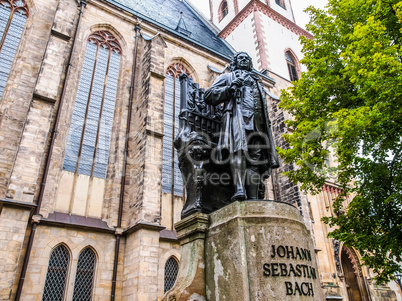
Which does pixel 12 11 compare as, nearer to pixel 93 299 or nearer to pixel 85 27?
pixel 85 27

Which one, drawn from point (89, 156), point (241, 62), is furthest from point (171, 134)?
point (241, 62)

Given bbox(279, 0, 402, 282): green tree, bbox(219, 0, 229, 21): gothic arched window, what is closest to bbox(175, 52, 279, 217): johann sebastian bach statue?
bbox(279, 0, 402, 282): green tree

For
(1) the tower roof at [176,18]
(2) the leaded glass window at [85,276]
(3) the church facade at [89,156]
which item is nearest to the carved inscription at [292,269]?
(3) the church facade at [89,156]

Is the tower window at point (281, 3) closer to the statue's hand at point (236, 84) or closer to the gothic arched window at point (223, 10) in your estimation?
the gothic arched window at point (223, 10)

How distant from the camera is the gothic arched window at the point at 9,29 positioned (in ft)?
34.1

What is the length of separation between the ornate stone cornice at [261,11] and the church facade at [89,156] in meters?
9.81

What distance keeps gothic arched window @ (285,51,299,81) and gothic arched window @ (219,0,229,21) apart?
289 inches

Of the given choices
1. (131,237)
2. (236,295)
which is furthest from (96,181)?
(236,295)

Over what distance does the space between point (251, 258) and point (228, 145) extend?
1.45 metres

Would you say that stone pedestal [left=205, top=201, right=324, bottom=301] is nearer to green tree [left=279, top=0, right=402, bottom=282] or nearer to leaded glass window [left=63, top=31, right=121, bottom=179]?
green tree [left=279, top=0, right=402, bottom=282]

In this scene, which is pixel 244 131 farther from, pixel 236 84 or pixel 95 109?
pixel 95 109

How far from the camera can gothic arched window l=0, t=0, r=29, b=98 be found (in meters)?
10.4

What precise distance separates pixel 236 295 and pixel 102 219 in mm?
8314

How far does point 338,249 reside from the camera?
17.3 meters
